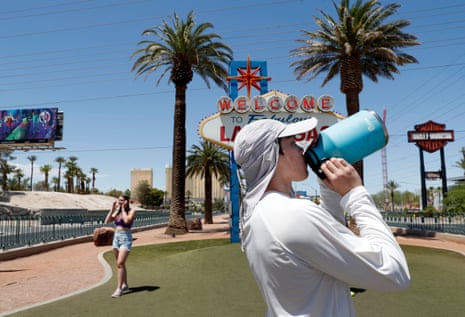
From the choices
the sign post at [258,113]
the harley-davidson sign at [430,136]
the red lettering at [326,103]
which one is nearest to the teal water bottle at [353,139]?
the sign post at [258,113]

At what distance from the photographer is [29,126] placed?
40406 millimetres

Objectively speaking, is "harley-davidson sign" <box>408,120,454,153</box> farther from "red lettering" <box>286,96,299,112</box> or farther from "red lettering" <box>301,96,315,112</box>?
"red lettering" <box>286,96,299,112</box>

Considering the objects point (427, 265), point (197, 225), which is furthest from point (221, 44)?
point (427, 265)

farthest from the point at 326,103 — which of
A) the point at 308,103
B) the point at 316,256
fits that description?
the point at 316,256

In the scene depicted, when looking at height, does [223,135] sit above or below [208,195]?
above

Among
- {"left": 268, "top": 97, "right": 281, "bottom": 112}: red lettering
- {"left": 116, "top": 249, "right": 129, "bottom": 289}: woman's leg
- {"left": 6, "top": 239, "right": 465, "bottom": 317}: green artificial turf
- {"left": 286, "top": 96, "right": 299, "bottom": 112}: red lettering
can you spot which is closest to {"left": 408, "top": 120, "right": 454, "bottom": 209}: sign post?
{"left": 286, "top": 96, "right": 299, "bottom": 112}: red lettering

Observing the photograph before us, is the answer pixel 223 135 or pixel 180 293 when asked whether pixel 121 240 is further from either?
pixel 223 135

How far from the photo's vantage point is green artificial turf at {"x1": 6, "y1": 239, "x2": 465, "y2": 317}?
5.62m

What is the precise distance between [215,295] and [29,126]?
1611 inches

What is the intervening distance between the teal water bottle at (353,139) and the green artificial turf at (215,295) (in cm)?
450

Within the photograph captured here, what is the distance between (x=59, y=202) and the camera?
2192 inches

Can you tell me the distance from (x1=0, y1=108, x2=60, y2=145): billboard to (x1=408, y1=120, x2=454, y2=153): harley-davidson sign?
41.3 metres

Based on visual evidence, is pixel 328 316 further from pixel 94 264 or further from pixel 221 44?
pixel 221 44

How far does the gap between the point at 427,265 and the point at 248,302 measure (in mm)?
5444
